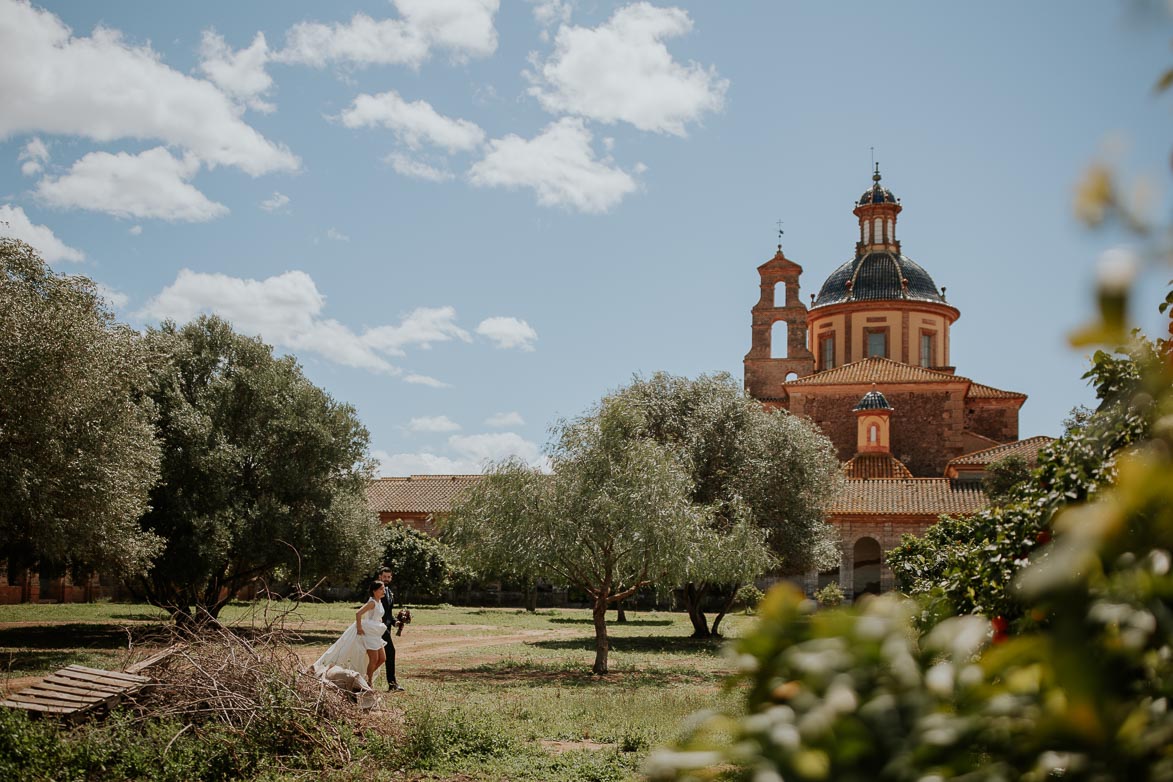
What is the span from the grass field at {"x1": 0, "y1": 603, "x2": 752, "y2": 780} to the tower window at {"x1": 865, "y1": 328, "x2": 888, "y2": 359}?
88.6 ft

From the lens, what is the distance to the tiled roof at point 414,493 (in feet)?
167

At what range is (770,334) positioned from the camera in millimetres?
56250

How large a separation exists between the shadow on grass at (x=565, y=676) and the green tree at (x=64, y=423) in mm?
5949

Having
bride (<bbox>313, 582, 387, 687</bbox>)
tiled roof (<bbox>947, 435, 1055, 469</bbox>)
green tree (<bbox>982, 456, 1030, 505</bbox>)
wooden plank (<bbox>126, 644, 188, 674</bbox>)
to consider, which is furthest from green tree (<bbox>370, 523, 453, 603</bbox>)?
wooden plank (<bbox>126, 644, 188, 674</bbox>)

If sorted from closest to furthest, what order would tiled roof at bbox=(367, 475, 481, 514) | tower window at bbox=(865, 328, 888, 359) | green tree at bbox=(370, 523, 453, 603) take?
green tree at bbox=(370, 523, 453, 603)
tiled roof at bbox=(367, 475, 481, 514)
tower window at bbox=(865, 328, 888, 359)

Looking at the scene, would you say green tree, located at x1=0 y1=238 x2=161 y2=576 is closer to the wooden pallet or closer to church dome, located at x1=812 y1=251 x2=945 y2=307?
the wooden pallet

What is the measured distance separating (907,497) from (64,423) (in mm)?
34559

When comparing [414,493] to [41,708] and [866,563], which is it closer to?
[866,563]

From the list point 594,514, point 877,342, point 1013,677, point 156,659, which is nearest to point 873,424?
point 877,342

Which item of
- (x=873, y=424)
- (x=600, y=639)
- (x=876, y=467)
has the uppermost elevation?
(x=873, y=424)

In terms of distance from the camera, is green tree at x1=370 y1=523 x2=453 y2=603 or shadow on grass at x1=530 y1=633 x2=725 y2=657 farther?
green tree at x1=370 y1=523 x2=453 y2=603

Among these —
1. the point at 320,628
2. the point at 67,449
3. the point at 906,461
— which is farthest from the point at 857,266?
the point at 67,449

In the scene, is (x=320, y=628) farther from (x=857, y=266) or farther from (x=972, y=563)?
(x=857, y=266)

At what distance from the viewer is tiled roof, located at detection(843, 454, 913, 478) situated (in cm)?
4750
